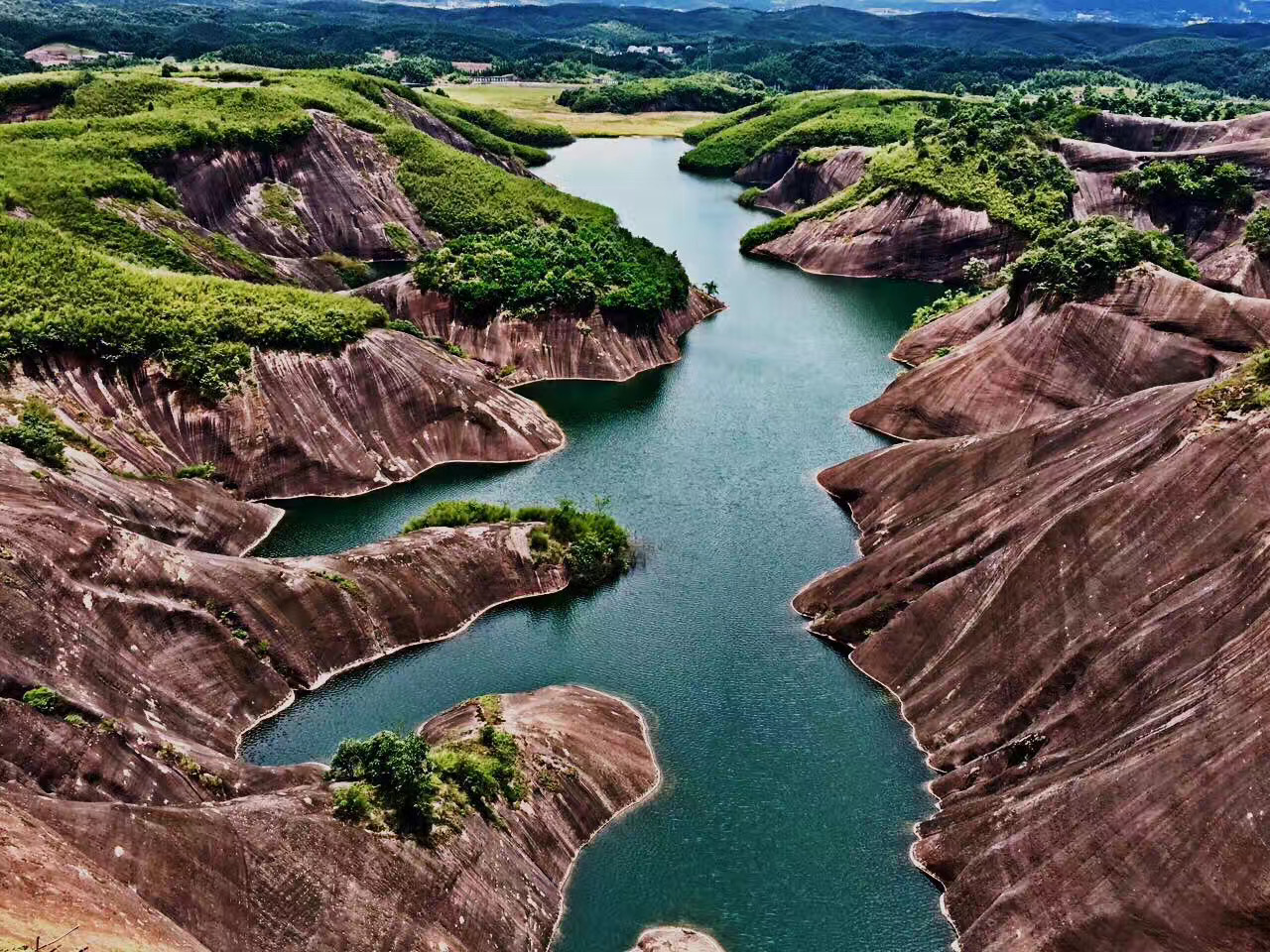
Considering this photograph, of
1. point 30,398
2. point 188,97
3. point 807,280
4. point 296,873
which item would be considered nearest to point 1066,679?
point 296,873

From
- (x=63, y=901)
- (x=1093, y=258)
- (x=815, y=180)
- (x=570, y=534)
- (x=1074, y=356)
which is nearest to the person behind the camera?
(x=63, y=901)

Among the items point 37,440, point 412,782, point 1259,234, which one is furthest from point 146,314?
point 1259,234

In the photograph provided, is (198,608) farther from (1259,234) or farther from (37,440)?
(1259,234)

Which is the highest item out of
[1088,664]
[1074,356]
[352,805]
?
[1074,356]

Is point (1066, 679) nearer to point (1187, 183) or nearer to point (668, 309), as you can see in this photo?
point (668, 309)

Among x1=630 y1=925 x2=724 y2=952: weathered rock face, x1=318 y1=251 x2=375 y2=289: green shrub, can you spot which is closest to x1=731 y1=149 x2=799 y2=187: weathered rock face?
x1=318 y1=251 x2=375 y2=289: green shrub
